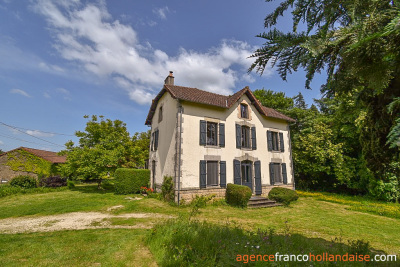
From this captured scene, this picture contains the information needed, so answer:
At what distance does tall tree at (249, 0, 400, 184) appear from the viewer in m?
2.20

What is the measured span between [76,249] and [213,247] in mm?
3852

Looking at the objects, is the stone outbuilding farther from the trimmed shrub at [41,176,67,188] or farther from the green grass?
the green grass

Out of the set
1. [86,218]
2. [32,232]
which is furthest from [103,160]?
[32,232]

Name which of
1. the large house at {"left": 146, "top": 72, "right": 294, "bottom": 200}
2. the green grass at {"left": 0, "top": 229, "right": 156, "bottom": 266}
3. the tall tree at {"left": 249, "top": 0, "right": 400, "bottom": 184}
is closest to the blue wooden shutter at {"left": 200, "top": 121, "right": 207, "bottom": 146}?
the large house at {"left": 146, "top": 72, "right": 294, "bottom": 200}

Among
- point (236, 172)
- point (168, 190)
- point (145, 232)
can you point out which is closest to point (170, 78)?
point (168, 190)

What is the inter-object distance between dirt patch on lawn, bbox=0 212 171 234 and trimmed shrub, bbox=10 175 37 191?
1246 centimetres

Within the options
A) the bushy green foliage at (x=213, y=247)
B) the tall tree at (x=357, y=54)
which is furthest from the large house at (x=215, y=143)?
the tall tree at (x=357, y=54)

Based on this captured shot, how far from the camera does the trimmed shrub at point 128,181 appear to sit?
14.1 meters

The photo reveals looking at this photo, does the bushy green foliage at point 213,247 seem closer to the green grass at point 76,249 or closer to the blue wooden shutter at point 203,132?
the green grass at point 76,249

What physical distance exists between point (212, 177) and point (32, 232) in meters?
8.88

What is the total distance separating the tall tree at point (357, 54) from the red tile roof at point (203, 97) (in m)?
9.07

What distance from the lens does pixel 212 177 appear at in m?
12.2

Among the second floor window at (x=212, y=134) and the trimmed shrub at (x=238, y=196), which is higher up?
the second floor window at (x=212, y=134)

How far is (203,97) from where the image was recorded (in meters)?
13.3
